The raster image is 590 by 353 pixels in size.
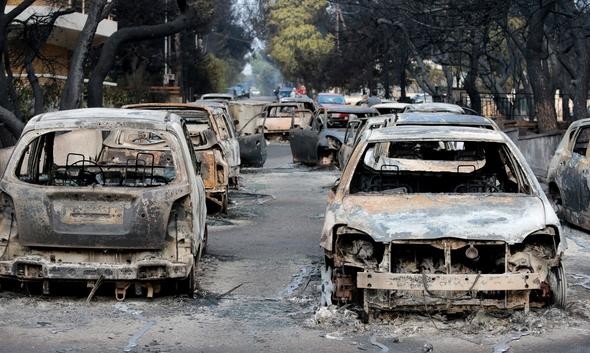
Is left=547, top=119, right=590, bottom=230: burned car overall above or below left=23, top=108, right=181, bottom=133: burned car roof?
below

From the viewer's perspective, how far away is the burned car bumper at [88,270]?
9.04m

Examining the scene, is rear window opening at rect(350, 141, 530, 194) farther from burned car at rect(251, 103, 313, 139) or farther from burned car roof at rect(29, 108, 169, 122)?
burned car at rect(251, 103, 313, 139)

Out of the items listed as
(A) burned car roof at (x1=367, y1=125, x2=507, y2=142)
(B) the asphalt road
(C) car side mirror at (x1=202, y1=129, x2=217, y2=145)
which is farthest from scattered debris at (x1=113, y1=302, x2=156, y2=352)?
(C) car side mirror at (x1=202, y1=129, x2=217, y2=145)

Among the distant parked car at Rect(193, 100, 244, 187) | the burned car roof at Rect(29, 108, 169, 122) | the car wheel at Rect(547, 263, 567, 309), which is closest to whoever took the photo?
the car wheel at Rect(547, 263, 567, 309)

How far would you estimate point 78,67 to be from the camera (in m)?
21.3

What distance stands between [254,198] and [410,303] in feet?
37.4

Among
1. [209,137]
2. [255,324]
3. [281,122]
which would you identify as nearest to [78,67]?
[209,137]

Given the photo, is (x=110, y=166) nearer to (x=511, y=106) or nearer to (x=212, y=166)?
(x=212, y=166)

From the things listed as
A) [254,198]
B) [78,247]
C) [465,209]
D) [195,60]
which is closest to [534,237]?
[465,209]

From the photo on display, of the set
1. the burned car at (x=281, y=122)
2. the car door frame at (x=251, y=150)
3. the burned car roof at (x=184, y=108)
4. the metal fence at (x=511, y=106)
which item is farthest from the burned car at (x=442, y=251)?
the metal fence at (x=511, y=106)

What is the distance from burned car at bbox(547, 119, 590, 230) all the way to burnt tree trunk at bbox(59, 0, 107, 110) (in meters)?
9.60

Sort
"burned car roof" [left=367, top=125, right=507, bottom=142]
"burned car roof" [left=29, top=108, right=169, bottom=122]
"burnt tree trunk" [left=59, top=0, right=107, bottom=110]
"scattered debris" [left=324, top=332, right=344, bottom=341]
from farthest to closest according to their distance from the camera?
1. "burnt tree trunk" [left=59, top=0, right=107, bottom=110]
2. "burned car roof" [left=29, top=108, right=169, bottom=122]
3. "burned car roof" [left=367, top=125, right=507, bottom=142]
4. "scattered debris" [left=324, top=332, right=344, bottom=341]

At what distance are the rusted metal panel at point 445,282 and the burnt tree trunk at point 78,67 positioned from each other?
539 inches

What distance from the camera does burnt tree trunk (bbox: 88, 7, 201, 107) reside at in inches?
940
